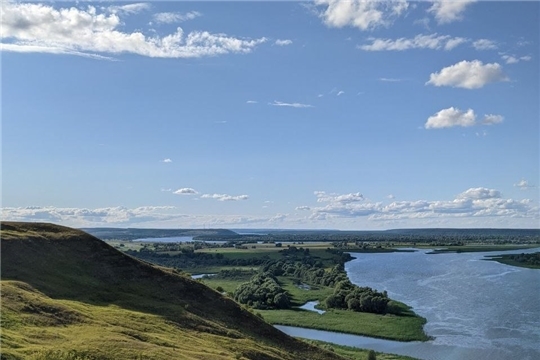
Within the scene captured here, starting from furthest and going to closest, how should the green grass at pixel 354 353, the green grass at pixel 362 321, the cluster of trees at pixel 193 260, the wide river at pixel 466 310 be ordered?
the cluster of trees at pixel 193 260
the green grass at pixel 362 321
the wide river at pixel 466 310
the green grass at pixel 354 353

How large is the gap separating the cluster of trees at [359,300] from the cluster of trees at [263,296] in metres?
8.03

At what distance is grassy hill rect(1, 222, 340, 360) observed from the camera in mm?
32312

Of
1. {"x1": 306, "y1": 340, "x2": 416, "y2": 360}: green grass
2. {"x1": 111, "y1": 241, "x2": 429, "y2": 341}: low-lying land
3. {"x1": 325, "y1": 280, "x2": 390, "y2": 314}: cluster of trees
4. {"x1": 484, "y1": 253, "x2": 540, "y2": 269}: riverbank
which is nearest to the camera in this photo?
{"x1": 306, "y1": 340, "x2": 416, "y2": 360}: green grass

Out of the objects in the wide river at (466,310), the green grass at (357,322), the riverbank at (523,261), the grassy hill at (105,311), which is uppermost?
the grassy hill at (105,311)

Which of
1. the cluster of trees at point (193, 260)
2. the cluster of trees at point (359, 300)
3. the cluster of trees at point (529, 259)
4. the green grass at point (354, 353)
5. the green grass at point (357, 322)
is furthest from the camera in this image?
the cluster of trees at point (193, 260)

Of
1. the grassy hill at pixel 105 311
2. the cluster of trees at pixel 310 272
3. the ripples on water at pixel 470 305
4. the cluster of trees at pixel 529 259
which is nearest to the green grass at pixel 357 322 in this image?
the ripples on water at pixel 470 305

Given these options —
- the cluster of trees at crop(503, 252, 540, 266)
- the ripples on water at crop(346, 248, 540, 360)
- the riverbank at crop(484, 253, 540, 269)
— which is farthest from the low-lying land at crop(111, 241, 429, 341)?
the cluster of trees at crop(503, 252, 540, 266)

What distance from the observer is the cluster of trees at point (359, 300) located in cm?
8700

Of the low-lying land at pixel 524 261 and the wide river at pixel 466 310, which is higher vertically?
the low-lying land at pixel 524 261

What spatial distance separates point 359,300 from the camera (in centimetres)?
8944

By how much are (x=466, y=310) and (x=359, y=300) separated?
16.9 m

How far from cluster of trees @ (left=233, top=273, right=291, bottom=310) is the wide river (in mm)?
14658

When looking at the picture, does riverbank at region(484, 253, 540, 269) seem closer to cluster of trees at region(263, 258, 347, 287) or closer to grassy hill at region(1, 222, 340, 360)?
cluster of trees at region(263, 258, 347, 287)

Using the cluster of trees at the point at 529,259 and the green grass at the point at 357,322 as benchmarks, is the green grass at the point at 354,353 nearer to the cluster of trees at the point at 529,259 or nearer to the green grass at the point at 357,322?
the green grass at the point at 357,322
